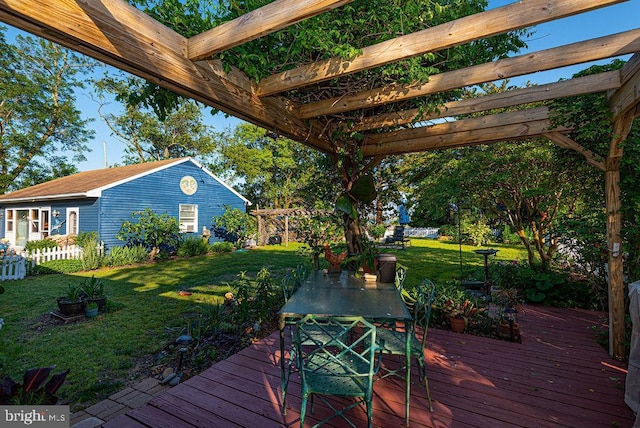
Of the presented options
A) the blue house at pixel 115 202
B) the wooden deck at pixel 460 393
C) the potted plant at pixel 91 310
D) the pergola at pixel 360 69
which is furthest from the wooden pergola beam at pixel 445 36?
the blue house at pixel 115 202

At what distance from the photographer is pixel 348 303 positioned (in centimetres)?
257

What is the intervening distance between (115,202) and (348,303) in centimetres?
1125

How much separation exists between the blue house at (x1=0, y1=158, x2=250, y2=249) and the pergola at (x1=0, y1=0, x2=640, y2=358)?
9837 millimetres

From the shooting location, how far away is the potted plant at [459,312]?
388cm

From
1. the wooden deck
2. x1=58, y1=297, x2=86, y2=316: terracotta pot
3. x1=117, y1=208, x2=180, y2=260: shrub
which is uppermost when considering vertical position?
x1=117, y1=208, x2=180, y2=260: shrub

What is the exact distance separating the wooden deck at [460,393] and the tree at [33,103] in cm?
2035

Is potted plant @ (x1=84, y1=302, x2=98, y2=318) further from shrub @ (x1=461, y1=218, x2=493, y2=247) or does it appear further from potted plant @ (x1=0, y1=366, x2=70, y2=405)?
shrub @ (x1=461, y1=218, x2=493, y2=247)

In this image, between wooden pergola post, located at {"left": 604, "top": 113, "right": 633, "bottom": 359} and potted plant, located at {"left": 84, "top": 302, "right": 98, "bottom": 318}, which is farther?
potted plant, located at {"left": 84, "top": 302, "right": 98, "bottom": 318}

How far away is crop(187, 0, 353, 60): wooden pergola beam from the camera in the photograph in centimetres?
164

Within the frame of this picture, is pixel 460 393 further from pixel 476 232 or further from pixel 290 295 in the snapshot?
pixel 476 232

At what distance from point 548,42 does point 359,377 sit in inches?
126

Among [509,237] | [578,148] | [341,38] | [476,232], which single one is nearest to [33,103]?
[341,38]

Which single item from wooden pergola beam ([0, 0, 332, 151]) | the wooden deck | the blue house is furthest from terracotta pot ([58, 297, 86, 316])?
the blue house

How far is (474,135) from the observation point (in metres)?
4.05
